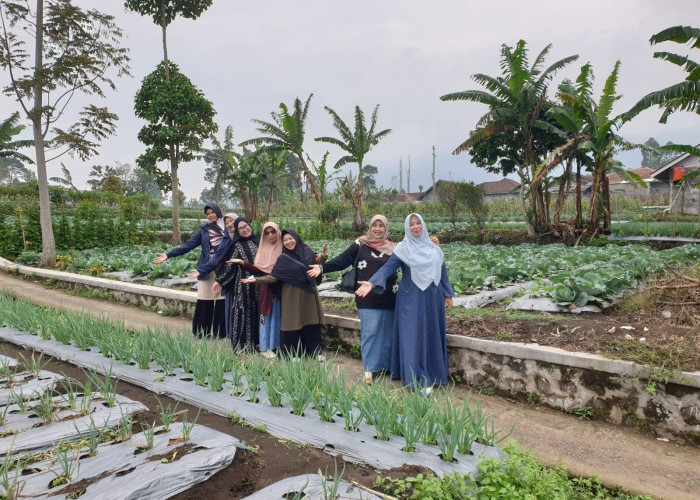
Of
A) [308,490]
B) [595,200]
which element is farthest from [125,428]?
[595,200]

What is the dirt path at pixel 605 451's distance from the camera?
8.85 feet

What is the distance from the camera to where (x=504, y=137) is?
1611 cm

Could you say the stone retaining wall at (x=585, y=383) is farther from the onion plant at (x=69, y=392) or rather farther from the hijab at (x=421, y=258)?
the onion plant at (x=69, y=392)

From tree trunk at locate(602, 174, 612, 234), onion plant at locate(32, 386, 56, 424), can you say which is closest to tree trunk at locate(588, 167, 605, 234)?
→ tree trunk at locate(602, 174, 612, 234)

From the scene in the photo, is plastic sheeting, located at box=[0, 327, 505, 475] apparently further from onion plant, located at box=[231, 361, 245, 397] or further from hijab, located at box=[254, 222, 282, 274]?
hijab, located at box=[254, 222, 282, 274]

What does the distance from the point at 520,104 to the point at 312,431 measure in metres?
14.0

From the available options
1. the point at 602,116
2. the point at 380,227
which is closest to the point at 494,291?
the point at 380,227

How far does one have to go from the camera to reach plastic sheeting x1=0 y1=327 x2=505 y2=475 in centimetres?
223

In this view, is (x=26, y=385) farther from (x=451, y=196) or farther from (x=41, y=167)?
(x=451, y=196)

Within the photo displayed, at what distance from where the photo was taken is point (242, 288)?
5309mm

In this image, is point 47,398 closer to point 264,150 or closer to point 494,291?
point 494,291

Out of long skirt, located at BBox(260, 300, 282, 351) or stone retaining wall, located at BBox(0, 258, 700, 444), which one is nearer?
stone retaining wall, located at BBox(0, 258, 700, 444)

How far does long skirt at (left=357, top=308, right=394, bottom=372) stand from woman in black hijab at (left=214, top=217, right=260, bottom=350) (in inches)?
59.0

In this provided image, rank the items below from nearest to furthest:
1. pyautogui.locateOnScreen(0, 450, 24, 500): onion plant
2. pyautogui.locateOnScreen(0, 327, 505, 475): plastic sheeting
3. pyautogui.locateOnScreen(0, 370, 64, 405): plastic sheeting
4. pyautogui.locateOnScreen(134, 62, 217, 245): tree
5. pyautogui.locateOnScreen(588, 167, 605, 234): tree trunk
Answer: pyautogui.locateOnScreen(0, 450, 24, 500): onion plant
pyautogui.locateOnScreen(0, 327, 505, 475): plastic sheeting
pyautogui.locateOnScreen(0, 370, 64, 405): plastic sheeting
pyautogui.locateOnScreen(588, 167, 605, 234): tree trunk
pyautogui.locateOnScreen(134, 62, 217, 245): tree
